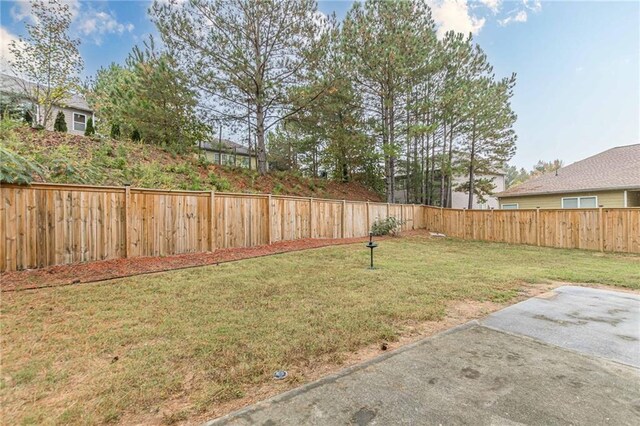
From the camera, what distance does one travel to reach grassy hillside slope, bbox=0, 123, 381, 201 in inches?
267

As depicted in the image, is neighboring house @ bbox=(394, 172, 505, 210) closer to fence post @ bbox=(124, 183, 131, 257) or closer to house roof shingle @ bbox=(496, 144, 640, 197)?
house roof shingle @ bbox=(496, 144, 640, 197)

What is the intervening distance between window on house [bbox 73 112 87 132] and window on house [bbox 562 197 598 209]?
27318mm

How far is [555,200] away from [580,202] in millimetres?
997

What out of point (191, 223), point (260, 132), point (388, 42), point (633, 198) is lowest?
point (191, 223)

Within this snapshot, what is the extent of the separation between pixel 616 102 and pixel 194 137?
16.5 meters

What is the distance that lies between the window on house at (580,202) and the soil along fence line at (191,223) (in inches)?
177

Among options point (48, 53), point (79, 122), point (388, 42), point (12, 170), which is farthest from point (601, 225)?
point (79, 122)

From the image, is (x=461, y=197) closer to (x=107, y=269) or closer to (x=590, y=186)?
(x=590, y=186)

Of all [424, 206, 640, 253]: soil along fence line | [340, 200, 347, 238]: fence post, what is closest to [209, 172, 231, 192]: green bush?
[340, 200, 347, 238]: fence post

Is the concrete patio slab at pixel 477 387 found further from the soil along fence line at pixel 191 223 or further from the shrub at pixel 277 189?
the shrub at pixel 277 189

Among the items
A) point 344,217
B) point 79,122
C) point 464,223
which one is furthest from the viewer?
point 79,122

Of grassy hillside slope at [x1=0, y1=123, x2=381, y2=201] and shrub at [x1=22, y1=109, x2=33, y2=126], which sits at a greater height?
shrub at [x1=22, y1=109, x2=33, y2=126]

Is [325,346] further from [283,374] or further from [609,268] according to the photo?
[609,268]

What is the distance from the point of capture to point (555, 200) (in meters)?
14.2
